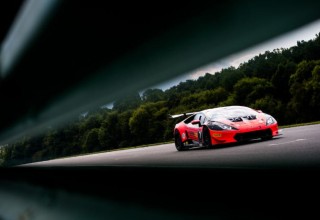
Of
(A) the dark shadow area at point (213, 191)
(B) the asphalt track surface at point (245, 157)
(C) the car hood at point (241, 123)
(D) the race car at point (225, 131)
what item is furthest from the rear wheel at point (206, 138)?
(A) the dark shadow area at point (213, 191)

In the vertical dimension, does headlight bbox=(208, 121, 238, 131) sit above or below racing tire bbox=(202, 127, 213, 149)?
above

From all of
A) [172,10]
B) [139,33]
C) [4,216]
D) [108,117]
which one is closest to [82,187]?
[108,117]

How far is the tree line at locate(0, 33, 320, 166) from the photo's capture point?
7.15ft

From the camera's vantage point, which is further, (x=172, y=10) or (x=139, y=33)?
(x=139, y=33)

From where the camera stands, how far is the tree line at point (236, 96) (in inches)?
85.8

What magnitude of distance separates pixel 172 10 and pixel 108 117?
1.89m

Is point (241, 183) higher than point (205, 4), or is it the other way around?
point (205, 4)

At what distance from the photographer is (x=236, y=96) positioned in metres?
2.67

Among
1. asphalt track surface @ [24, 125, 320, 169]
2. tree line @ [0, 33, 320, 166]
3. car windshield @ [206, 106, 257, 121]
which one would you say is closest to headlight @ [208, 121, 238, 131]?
asphalt track surface @ [24, 125, 320, 169]

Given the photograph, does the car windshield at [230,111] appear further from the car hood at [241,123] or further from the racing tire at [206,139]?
the racing tire at [206,139]

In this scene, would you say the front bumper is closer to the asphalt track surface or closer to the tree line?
the asphalt track surface

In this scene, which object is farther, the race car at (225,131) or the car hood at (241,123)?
the race car at (225,131)

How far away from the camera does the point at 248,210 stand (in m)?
1.33

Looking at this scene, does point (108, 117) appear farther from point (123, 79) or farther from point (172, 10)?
point (172, 10)
